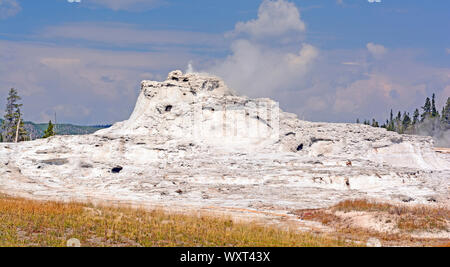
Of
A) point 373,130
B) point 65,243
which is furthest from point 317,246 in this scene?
point 373,130

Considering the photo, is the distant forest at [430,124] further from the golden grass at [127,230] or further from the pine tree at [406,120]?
the golden grass at [127,230]

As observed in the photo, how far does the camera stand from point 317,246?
18.7 m

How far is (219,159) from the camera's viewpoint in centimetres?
4519

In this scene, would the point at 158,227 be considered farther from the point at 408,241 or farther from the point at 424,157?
the point at 424,157

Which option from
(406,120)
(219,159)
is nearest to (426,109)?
(406,120)

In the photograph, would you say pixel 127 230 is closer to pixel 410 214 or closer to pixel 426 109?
pixel 410 214

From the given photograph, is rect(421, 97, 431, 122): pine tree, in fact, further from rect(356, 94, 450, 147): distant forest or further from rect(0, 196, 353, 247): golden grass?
rect(0, 196, 353, 247): golden grass

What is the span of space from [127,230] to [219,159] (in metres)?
24.0

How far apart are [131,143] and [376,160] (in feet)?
77.9

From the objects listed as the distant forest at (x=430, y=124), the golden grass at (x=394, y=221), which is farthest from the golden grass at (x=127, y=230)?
the distant forest at (x=430, y=124)

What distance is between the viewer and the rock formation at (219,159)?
3847cm

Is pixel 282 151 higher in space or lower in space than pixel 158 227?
higher

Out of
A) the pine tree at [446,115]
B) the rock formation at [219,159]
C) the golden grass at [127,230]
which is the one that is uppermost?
the pine tree at [446,115]

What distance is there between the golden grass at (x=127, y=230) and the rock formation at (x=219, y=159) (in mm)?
8784
